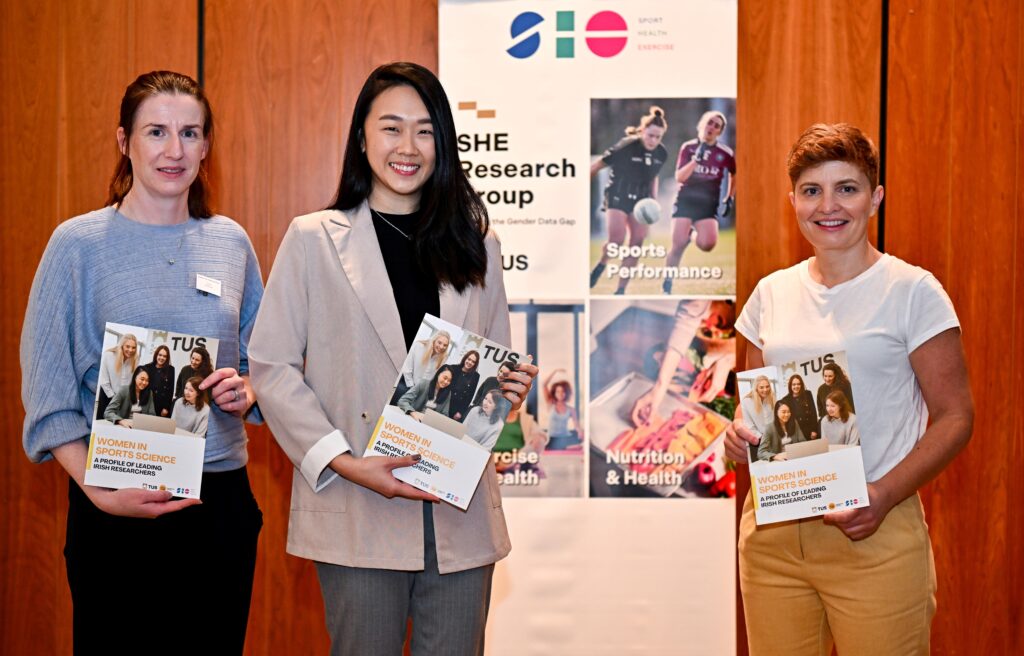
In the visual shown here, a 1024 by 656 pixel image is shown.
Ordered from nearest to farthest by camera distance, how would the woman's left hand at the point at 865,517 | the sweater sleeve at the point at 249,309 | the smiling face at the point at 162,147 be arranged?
the woman's left hand at the point at 865,517 < the smiling face at the point at 162,147 < the sweater sleeve at the point at 249,309

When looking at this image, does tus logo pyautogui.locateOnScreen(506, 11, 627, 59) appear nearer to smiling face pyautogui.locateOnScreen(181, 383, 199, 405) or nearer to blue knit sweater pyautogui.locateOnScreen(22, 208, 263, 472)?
blue knit sweater pyautogui.locateOnScreen(22, 208, 263, 472)

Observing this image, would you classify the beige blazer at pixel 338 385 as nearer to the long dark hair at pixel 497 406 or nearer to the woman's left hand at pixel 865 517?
the long dark hair at pixel 497 406

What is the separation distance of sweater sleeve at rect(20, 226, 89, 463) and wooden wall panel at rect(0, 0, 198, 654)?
5.60ft

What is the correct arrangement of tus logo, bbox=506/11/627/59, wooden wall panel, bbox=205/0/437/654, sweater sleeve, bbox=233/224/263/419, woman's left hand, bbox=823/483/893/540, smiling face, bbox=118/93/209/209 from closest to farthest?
1. woman's left hand, bbox=823/483/893/540
2. smiling face, bbox=118/93/209/209
3. sweater sleeve, bbox=233/224/263/419
4. tus logo, bbox=506/11/627/59
5. wooden wall panel, bbox=205/0/437/654

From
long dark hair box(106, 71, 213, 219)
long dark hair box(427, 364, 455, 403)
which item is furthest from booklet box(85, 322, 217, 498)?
long dark hair box(427, 364, 455, 403)

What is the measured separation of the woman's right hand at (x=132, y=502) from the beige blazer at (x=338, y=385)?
11.4 inches

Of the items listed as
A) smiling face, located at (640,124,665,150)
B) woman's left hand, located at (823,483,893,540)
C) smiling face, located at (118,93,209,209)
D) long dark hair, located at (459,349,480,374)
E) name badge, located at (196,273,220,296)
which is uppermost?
smiling face, located at (640,124,665,150)

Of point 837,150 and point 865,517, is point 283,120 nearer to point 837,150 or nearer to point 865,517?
point 837,150

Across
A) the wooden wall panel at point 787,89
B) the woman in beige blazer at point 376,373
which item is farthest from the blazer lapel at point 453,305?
the wooden wall panel at point 787,89

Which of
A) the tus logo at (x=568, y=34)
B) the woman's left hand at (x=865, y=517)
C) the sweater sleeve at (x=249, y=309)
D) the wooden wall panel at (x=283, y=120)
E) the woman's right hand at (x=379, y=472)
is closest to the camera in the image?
the woman's right hand at (x=379, y=472)

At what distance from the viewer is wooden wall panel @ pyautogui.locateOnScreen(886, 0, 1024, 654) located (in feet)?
11.6

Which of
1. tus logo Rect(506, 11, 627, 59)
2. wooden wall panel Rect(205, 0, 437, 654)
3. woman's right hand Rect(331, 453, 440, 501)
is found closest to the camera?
woman's right hand Rect(331, 453, 440, 501)

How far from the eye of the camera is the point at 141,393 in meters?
2.07

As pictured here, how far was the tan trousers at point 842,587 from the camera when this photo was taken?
2133mm
